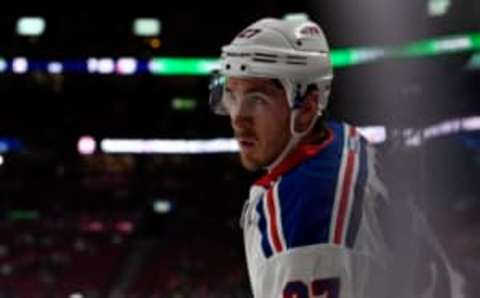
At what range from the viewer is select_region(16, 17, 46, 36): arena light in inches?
689

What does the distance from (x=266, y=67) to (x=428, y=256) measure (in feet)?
0.92

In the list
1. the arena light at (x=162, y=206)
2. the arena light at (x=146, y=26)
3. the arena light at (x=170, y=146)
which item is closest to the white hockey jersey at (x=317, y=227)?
the arena light at (x=162, y=206)

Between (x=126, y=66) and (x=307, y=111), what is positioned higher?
(x=307, y=111)

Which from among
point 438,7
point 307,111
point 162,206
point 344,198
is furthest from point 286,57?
point 162,206

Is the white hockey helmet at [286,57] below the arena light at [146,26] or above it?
above

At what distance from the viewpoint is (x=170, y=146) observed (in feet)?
59.0

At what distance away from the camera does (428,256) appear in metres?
1.21

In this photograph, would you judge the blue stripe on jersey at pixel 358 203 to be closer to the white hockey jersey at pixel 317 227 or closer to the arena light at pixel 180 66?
the white hockey jersey at pixel 317 227

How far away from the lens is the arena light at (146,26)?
18141mm

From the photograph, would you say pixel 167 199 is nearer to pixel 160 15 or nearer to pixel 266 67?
pixel 160 15

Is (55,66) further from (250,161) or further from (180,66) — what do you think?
(250,161)

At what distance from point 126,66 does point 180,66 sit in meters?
→ 1.06

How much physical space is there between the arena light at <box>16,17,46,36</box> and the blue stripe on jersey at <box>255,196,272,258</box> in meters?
16.8

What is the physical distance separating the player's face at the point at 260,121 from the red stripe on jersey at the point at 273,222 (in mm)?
51
